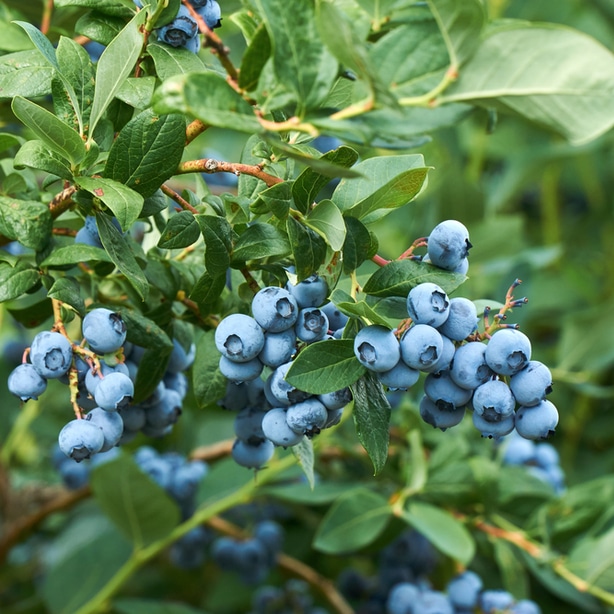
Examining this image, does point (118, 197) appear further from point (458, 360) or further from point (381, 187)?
point (458, 360)

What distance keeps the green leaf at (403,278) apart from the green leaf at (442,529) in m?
0.72

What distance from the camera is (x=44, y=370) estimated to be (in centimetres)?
84

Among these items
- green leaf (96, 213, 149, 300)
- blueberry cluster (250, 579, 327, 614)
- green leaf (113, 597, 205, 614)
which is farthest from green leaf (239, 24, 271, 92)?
blueberry cluster (250, 579, 327, 614)

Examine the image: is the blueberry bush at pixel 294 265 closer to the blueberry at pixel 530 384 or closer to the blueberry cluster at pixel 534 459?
the blueberry at pixel 530 384

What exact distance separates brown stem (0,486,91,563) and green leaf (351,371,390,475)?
118cm

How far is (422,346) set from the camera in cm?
77

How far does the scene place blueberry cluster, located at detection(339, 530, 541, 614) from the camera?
1.56m

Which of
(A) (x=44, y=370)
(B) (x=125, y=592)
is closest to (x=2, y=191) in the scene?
(A) (x=44, y=370)

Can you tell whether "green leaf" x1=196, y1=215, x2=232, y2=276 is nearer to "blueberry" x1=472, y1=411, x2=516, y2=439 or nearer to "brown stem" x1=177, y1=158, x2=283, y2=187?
"brown stem" x1=177, y1=158, x2=283, y2=187

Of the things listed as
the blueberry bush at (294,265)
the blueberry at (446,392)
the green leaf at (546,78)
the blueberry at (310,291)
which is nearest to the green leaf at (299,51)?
the blueberry bush at (294,265)

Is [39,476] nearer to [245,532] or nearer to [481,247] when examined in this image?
[245,532]

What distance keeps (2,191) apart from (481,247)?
1.49 meters

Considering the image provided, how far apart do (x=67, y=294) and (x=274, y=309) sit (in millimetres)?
223

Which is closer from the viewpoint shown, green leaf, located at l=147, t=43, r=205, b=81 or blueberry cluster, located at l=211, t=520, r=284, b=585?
green leaf, located at l=147, t=43, r=205, b=81
